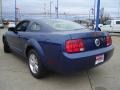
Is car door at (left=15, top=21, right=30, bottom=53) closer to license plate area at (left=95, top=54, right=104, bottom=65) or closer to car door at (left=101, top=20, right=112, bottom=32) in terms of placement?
license plate area at (left=95, top=54, right=104, bottom=65)

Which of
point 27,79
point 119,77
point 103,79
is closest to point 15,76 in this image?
point 27,79

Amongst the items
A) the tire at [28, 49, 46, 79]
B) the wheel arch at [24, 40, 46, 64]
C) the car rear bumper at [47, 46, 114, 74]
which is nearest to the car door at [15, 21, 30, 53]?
the wheel arch at [24, 40, 46, 64]

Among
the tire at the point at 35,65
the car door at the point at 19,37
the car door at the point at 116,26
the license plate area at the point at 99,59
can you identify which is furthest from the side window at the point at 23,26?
the car door at the point at 116,26

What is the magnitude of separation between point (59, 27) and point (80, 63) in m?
1.26

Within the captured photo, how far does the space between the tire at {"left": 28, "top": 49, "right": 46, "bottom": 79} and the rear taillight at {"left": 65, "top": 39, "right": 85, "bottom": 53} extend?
907mm

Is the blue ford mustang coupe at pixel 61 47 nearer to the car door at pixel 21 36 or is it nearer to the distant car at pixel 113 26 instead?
the car door at pixel 21 36

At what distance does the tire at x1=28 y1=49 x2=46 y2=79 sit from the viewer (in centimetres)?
→ 452

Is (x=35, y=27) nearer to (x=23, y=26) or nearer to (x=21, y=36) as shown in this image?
(x=21, y=36)

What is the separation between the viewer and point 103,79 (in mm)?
4719

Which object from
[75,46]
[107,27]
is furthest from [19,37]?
[107,27]

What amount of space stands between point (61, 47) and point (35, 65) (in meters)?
1.22

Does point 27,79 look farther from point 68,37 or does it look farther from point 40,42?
point 68,37

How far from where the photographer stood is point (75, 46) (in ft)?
12.9

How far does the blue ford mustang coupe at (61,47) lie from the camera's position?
3.88 m
